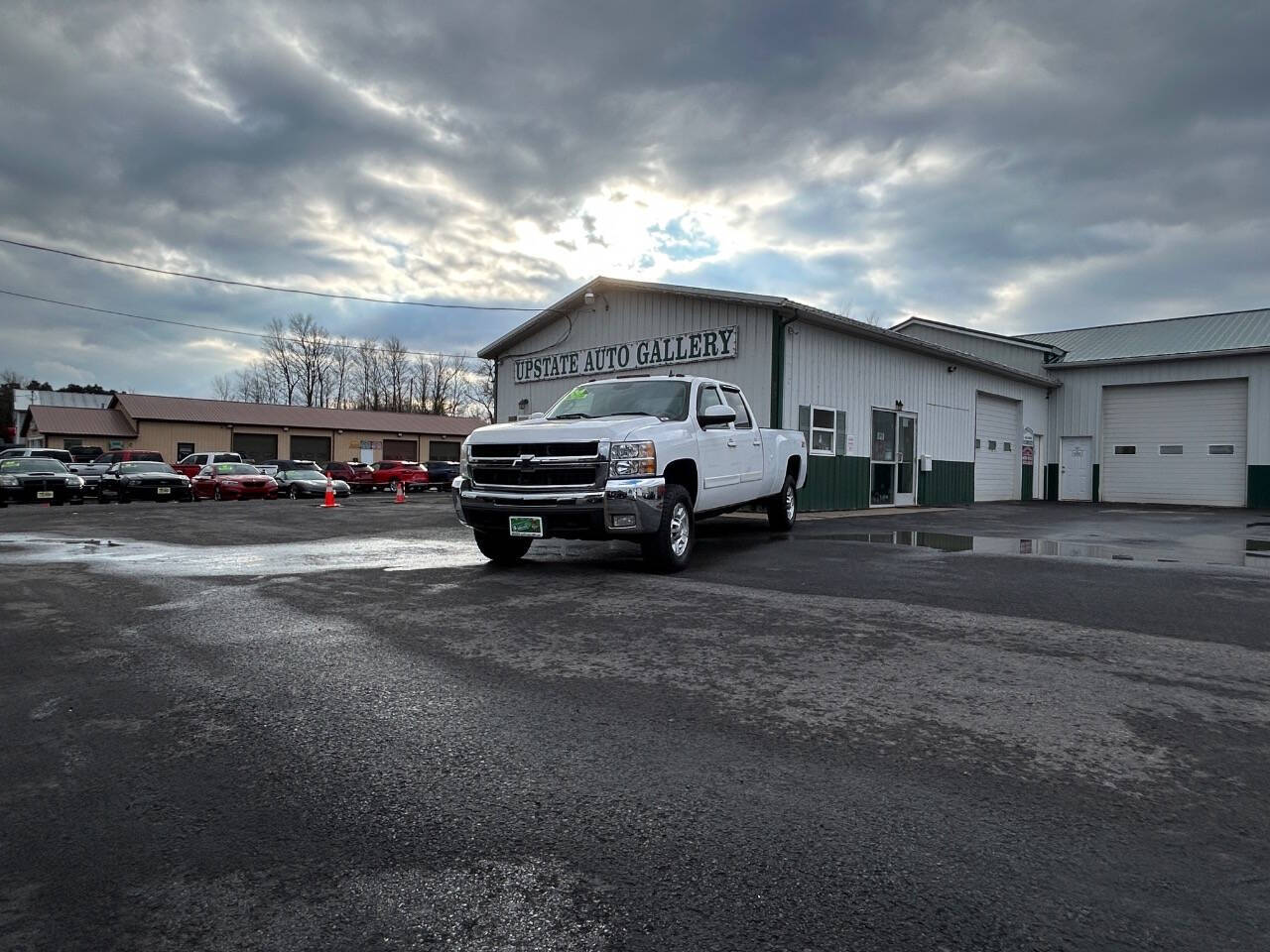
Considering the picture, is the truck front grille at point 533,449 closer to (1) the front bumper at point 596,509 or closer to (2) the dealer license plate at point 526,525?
(1) the front bumper at point 596,509

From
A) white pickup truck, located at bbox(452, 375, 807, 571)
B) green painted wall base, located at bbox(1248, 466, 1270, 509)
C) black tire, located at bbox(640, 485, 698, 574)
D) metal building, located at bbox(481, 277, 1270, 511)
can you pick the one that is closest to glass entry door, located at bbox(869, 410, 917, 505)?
metal building, located at bbox(481, 277, 1270, 511)

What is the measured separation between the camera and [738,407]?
10.5 metres

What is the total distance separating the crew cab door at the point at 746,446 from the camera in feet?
32.4

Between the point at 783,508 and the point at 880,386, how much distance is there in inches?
354

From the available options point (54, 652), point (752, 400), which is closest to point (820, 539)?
point (752, 400)

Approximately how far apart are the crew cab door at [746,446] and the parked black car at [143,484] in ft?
73.9

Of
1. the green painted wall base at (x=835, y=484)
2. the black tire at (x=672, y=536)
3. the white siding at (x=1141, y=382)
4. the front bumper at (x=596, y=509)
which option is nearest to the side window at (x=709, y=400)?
the black tire at (x=672, y=536)

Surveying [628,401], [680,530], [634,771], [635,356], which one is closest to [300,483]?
[635,356]

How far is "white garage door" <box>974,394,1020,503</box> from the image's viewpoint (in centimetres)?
2498

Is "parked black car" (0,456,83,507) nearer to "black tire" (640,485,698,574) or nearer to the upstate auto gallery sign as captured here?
the upstate auto gallery sign

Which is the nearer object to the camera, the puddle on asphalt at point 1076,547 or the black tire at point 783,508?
the puddle on asphalt at point 1076,547

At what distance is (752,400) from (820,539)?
624 centimetres

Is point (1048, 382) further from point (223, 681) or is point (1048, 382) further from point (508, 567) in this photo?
point (223, 681)

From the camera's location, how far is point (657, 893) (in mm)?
2168
